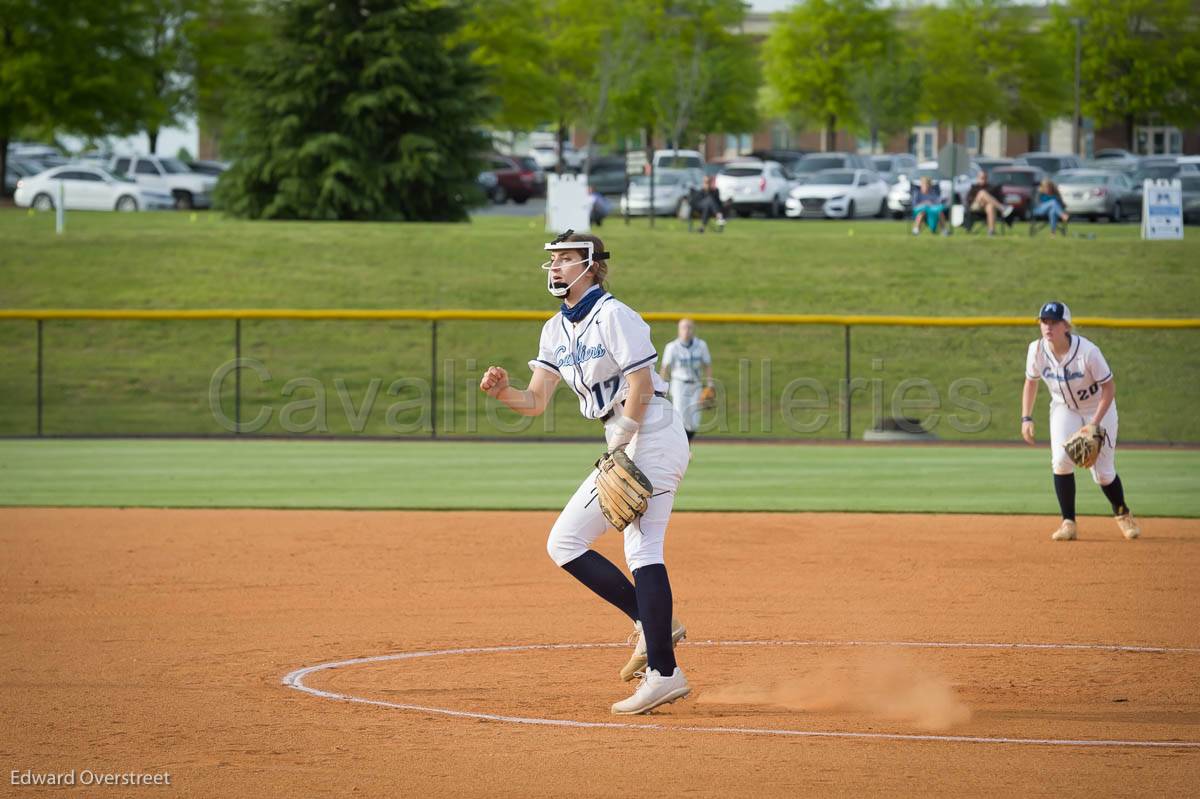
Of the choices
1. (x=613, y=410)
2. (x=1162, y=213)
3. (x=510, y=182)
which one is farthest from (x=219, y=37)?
(x=613, y=410)

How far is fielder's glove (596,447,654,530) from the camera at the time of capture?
6.95 m

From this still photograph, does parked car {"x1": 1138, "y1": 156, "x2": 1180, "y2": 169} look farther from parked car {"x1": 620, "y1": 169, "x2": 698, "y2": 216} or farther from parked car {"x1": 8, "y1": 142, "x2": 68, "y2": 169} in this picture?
parked car {"x1": 8, "y1": 142, "x2": 68, "y2": 169}

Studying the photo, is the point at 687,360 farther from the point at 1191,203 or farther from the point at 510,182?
the point at 510,182

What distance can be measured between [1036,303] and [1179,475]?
10.9 metres

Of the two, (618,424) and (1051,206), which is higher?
(1051,206)

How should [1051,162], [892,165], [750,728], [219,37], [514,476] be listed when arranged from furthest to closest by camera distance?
1. [219,37]
2. [1051,162]
3. [892,165]
4. [514,476]
5. [750,728]

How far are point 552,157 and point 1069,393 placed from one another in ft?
217

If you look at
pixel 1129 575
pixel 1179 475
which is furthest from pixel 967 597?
pixel 1179 475

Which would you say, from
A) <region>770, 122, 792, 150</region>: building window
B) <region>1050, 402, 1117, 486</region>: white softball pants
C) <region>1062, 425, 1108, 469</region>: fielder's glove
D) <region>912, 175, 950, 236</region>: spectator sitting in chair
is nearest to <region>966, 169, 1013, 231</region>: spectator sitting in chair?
<region>912, 175, 950, 236</region>: spectator sitting in chair

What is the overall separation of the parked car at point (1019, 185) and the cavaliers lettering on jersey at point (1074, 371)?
2984 centimetres

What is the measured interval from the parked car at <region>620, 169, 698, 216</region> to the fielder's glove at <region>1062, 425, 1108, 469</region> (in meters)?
30.0

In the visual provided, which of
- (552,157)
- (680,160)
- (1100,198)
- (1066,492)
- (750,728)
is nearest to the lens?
(750,728)

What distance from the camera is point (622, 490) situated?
6969 mm

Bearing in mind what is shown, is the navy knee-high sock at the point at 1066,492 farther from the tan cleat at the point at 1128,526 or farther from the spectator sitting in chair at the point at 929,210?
the spectator sitting in chair at the point at 929,210
